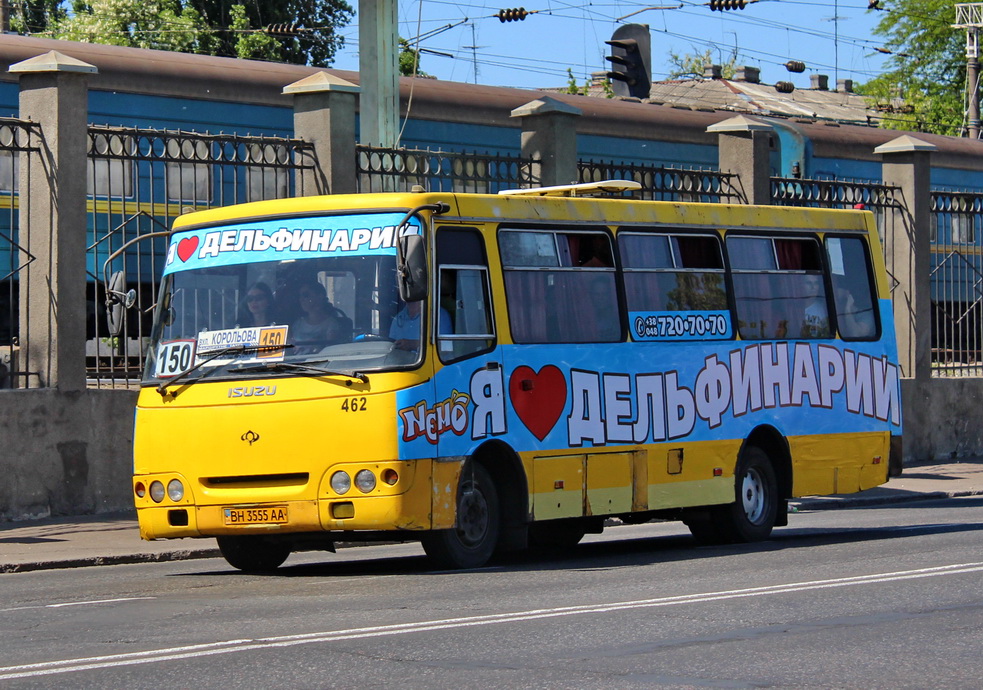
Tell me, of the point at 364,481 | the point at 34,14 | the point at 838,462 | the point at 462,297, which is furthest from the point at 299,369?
the point at 34,14

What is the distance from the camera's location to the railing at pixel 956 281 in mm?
26000

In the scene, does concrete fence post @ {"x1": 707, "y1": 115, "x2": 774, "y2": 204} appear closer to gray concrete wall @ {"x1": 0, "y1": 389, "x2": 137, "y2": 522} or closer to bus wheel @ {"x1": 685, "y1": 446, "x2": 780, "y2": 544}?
bus wheel @ {"x1": 685, "y1": 446, "x2": 780, "y2": 544}

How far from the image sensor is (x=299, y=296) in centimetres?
1234

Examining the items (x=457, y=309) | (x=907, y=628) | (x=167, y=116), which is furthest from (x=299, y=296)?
(x=167, y=116)

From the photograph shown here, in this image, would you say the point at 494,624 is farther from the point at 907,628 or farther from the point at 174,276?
the point at 174,276

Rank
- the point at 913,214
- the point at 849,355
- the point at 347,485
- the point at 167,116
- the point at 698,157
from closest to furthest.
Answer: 1. the point at 347,485
2. the point at 849,355
3. the point at 167,116
4. the point at 913,214
5. the point at 698,157

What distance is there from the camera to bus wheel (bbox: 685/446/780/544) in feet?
50.4

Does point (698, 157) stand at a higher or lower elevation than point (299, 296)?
higher

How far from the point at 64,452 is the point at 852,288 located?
25.9 feet

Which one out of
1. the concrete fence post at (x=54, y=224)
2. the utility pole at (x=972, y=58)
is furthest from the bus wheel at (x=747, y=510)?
the utility pole at (x=972, y=58)

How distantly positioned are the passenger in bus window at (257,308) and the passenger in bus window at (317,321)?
9.2 inches

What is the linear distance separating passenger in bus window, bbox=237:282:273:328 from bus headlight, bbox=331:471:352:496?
1.28m

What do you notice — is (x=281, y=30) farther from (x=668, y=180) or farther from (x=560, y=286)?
(x=560, y=286)

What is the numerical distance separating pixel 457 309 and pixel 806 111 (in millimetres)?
60915
